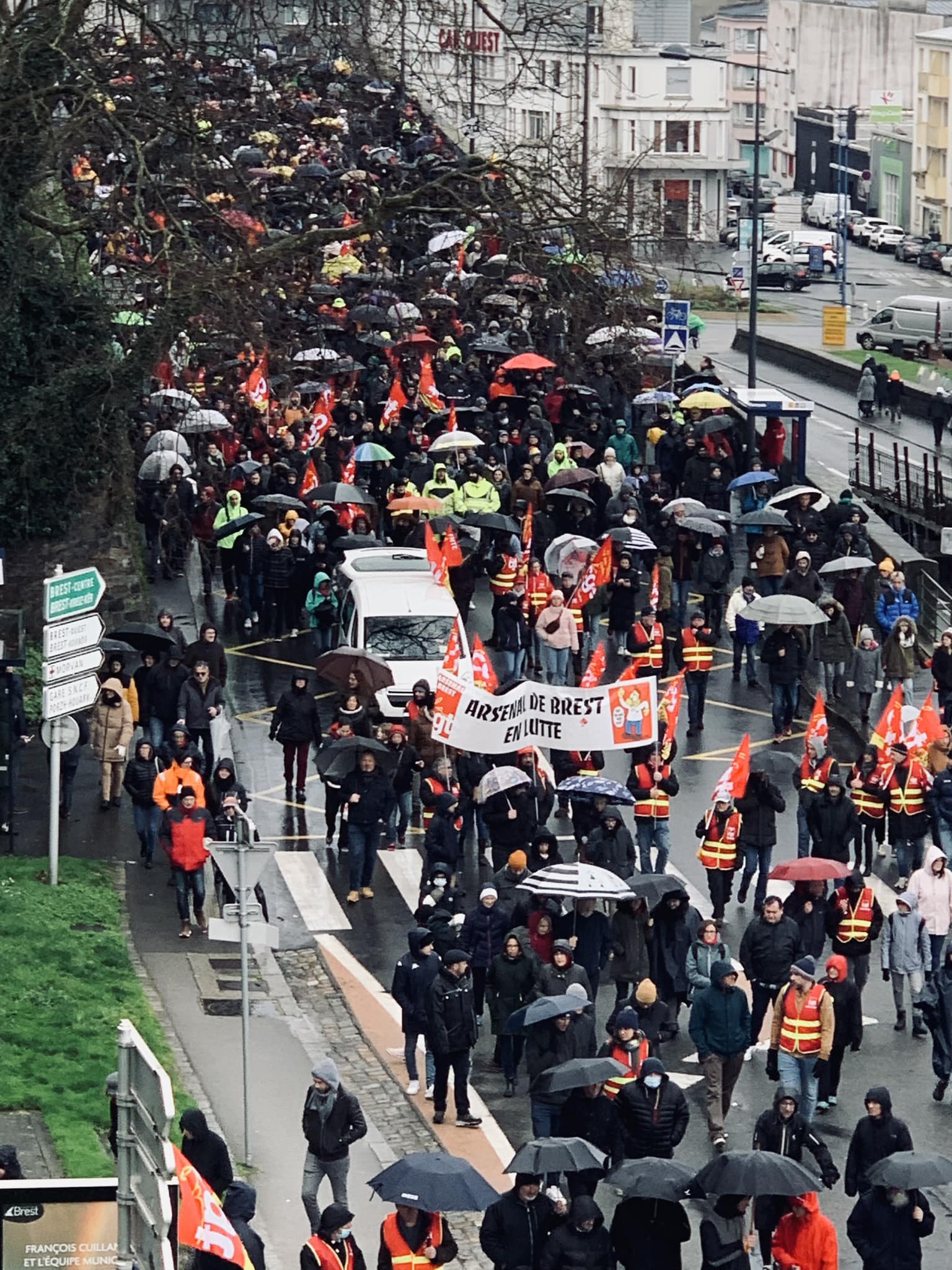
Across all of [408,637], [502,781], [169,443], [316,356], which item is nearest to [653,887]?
[502,781]

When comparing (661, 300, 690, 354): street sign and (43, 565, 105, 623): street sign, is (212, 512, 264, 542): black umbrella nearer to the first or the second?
(661, 300, 690, 354): street sign

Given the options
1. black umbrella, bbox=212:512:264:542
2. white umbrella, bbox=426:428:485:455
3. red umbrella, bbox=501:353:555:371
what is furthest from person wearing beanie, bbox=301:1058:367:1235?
red umbrella, bbox=501:353:555:371

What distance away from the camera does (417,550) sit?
3048 cm

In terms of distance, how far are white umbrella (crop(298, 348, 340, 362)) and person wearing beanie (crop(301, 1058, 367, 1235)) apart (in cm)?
2409

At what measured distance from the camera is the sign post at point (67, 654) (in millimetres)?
21797

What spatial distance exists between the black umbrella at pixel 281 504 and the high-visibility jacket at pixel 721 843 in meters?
10.4

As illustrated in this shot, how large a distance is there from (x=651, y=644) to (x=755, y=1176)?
1401cm

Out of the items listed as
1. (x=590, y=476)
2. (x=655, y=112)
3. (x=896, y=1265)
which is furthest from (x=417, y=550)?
(x=655, y=112)

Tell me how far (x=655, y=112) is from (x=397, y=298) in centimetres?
7447

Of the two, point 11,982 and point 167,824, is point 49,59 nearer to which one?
point 167,824

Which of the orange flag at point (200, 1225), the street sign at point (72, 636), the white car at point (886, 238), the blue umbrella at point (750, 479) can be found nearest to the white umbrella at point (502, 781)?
the street sign at point (72, 636)

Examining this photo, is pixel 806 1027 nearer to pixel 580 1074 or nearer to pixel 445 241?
pixel 580 1074

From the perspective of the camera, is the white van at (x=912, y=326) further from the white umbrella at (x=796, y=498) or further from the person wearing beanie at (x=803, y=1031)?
the person wearing beanie at (x=803, y=1031)

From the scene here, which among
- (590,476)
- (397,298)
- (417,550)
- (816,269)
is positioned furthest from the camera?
(816,269)
